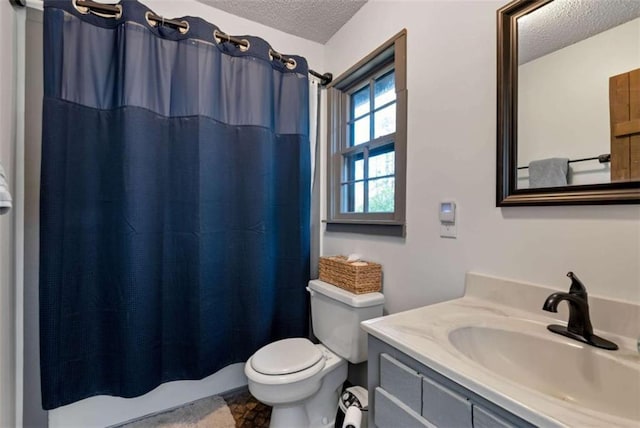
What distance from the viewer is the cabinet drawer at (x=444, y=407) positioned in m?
0.56

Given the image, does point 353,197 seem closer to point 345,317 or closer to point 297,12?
point 345,317

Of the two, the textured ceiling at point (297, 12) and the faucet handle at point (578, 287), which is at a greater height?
the textured ceiling at point (297, 12)

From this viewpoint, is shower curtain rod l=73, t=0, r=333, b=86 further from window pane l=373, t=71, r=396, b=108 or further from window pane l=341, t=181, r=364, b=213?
window pane l=341, t=181, r=364, b=213

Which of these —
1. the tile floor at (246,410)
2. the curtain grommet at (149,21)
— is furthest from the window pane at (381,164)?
the tile floor at (246,410)

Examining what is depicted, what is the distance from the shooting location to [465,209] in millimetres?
1069

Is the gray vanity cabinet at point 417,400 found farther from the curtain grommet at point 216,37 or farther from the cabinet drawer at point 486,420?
the curtain grommet at point 216,37

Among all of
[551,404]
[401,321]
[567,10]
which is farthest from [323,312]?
[567,10]

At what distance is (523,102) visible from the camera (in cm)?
91

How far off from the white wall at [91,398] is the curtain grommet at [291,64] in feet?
0.89

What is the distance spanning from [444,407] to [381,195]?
3.60 feet

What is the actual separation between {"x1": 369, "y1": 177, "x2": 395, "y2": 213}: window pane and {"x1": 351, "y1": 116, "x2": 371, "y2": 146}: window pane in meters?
0.29

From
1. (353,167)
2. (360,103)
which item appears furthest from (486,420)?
(360,103)

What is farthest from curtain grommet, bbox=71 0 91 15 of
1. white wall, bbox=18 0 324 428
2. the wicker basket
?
the wicker basket

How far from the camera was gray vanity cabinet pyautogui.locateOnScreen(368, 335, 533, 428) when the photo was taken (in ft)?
1.76
